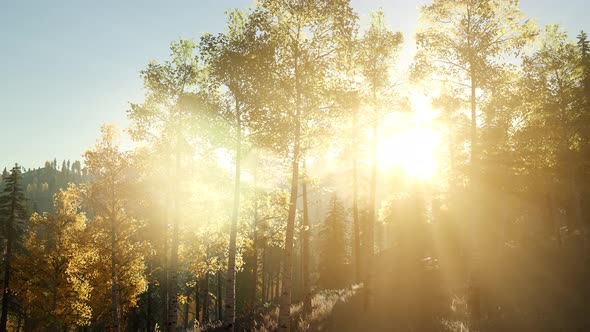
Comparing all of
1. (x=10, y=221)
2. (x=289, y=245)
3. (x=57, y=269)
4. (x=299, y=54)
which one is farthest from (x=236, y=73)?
(x=10, y=221)

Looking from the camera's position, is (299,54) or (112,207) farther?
(112,207)

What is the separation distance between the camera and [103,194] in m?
18.9

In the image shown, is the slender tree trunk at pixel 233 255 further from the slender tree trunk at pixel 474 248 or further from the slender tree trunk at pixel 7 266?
the slender tree trunk at pixel 7 266

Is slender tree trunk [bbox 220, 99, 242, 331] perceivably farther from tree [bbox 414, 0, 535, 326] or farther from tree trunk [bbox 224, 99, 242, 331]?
tree [bbox 414, 0, 535, 326]

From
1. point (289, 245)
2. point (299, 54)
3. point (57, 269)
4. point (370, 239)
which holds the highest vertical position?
point (299, 54)

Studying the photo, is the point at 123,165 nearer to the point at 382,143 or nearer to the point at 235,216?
the point at 235,216

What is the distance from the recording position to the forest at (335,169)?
12086 millimetres

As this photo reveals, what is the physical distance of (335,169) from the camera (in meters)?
20.0

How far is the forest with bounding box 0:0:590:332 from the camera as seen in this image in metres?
12.1

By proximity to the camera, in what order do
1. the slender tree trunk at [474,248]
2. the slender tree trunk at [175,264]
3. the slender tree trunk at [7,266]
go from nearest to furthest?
the slender tree trunk at [474,248]
the slender tree trunk at [175,264]
the slender tree trunk at [7,266]

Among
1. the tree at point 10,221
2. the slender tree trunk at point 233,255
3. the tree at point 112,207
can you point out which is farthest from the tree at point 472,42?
the tree at point 10,221

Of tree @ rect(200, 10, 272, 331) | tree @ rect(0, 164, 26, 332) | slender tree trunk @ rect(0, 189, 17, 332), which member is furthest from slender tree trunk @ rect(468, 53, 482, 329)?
tree @ rect(0, 164, 26, 332)

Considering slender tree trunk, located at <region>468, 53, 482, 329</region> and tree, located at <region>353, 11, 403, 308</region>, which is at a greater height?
tree, located at <region>353, 11, 403, 308</region>

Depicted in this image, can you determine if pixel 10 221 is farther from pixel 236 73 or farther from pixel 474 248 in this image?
pixel 474 248
